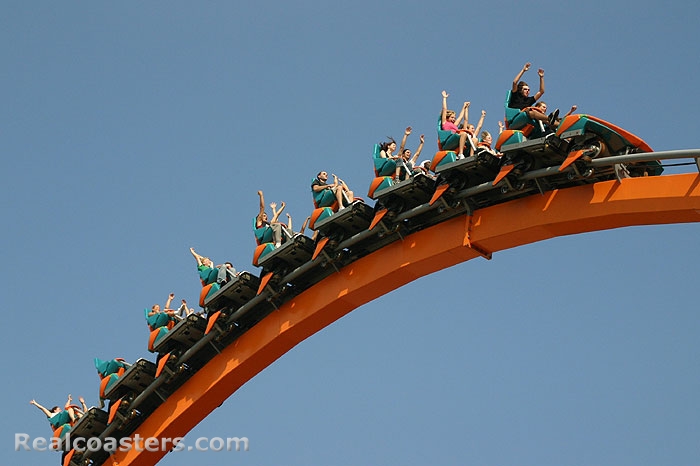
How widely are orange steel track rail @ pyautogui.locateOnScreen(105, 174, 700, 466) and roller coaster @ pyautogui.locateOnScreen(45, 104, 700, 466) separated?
0.01 m

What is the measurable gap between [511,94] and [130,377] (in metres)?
6.88

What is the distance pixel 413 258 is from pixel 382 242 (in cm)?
60

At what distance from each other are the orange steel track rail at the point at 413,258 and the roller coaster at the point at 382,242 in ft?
0.05

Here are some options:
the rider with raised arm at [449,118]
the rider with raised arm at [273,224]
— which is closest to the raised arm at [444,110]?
the rider with raised arm at [449,118]

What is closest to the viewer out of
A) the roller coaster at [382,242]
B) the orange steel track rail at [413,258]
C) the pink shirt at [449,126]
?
the orange steel track rail at [413,258]

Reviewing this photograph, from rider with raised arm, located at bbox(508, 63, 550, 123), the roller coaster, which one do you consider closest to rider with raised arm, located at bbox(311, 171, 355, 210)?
the roller coaster

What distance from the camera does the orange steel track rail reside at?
1232cm

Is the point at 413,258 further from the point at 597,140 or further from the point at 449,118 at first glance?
the point at 597,140

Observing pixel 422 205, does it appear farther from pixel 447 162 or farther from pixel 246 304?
pixel 246 304

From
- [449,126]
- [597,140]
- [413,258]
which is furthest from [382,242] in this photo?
[597,140]

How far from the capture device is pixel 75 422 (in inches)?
708

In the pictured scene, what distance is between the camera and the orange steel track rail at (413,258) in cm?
1232

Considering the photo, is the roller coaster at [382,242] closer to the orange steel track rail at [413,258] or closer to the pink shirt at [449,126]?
the orange steel track rail at [413,258]

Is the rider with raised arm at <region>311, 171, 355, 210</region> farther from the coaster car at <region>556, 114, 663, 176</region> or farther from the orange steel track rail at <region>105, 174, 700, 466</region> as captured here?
the coaster car at <region>556, 114, 663, 176</region>
